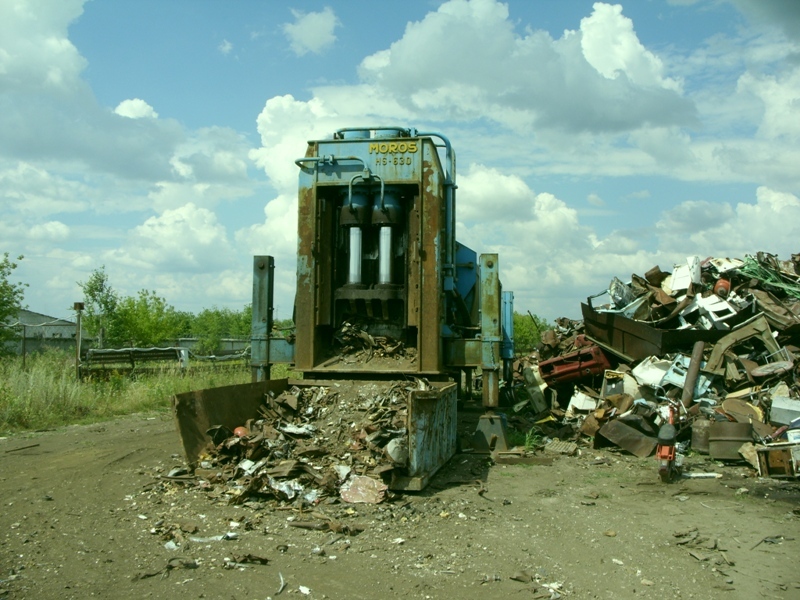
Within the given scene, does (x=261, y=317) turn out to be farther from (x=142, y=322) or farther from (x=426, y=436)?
(x=142, y=322)

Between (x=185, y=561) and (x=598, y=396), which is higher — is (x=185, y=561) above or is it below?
below

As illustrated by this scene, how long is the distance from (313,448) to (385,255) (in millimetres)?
2765

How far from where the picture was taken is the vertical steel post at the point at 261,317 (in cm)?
895

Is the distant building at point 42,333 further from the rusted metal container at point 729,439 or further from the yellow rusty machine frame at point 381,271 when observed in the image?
the rusted metal container at point 729,439

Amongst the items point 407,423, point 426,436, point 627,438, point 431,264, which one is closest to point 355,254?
point 431,264

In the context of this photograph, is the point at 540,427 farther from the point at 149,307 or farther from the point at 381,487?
the point at 149,307

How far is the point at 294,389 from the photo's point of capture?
8.25 m

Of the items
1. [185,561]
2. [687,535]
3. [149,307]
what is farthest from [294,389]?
[149,307]

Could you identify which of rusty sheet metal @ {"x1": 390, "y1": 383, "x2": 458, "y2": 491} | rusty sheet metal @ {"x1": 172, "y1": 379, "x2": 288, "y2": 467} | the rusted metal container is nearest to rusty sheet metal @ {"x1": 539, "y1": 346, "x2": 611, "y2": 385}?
the rusted metal container

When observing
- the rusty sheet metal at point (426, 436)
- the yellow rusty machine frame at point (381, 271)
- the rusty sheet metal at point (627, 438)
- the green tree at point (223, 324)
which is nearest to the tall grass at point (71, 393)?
the yellow rusty machine frame at point (381, 271)

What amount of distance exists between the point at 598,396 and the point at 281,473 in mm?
6522

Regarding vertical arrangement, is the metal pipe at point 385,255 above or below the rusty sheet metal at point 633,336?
above

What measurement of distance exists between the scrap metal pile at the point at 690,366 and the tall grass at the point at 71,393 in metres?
6.89

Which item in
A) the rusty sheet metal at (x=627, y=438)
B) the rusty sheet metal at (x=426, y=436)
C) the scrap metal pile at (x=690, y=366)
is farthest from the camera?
the scrap metal pile at (x=690, y=366)
